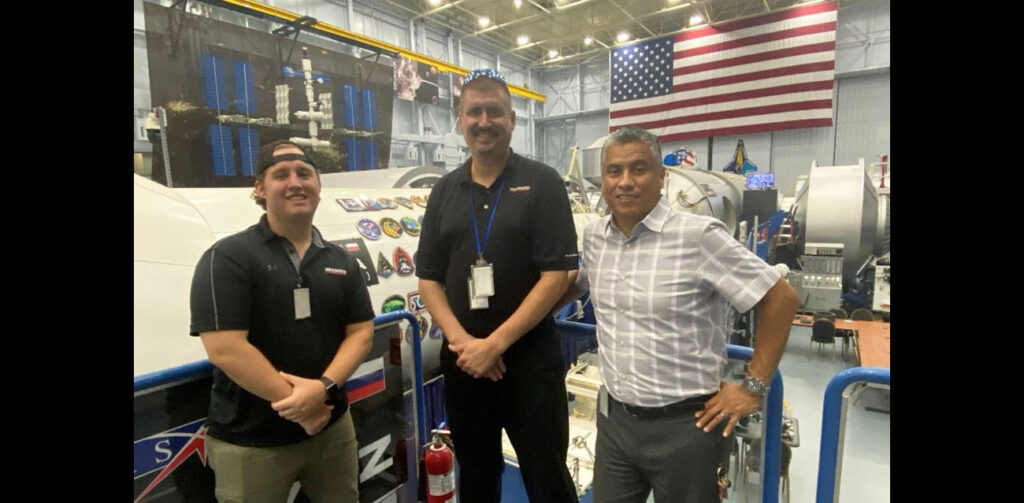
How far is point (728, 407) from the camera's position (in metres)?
1.57

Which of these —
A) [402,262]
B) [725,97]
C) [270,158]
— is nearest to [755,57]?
[725,97]

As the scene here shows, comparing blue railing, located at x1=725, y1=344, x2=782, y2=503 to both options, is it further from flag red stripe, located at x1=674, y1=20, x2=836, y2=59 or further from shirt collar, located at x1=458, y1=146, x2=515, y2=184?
flag red stripe, located at x1=674, y1=20, x2=836, y2=59

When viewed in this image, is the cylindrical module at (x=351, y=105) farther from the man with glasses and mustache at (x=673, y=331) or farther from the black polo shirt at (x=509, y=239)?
the man with glasses and mustache at (x=673, y=331)

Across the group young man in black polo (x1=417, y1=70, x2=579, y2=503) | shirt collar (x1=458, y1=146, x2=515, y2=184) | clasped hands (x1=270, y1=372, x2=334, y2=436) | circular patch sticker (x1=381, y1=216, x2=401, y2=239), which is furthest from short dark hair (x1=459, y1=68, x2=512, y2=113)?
circular patch sticker (x1=381, y1=216, x2=401, y2=239)

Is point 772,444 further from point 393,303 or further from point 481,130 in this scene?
point 393,303

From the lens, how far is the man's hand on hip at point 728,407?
5.14 feet

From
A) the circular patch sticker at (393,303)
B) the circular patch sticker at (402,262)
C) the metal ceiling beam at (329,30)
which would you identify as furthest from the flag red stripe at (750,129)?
the circular patch sticker at (393,303)

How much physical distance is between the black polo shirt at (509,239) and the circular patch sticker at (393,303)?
3.74 feet

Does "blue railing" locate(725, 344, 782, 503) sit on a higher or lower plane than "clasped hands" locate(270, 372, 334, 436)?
lower

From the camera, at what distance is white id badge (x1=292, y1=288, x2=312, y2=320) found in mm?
1741

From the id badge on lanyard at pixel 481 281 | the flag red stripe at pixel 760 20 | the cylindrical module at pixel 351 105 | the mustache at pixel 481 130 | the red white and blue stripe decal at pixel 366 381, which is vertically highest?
the flag red stripe at pixel 760 20

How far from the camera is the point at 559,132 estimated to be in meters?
19.9

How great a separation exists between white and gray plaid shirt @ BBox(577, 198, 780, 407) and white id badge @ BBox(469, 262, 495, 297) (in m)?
0.44

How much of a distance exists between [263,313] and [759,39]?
1481 cm
